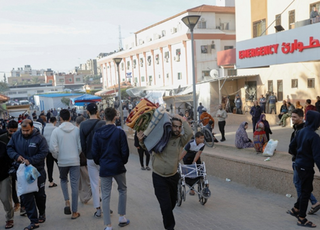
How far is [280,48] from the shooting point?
563 inches

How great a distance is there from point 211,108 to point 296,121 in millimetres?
19408

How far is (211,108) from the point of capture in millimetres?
24625

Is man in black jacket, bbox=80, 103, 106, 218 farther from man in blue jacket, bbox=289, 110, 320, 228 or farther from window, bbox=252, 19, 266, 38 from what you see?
window, bbox=252, 19, 266, 38

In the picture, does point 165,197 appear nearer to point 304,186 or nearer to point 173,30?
point 304,186

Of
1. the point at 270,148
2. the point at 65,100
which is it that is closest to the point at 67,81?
the point at 65,100

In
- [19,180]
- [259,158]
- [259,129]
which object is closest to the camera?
[19,180]

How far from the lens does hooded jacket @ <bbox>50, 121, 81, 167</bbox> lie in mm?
5543

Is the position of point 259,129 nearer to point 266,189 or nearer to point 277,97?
point 266,189

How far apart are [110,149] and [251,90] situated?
19288 millimetres

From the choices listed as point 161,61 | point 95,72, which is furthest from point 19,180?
point 95,72

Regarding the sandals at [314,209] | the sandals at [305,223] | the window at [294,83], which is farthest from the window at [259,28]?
the sandals at [305,223]

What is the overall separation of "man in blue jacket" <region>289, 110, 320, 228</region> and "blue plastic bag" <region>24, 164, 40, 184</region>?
3.86 metres

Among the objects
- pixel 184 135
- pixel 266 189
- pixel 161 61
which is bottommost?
pixel 266 189

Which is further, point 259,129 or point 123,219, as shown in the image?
→ point 259,129
